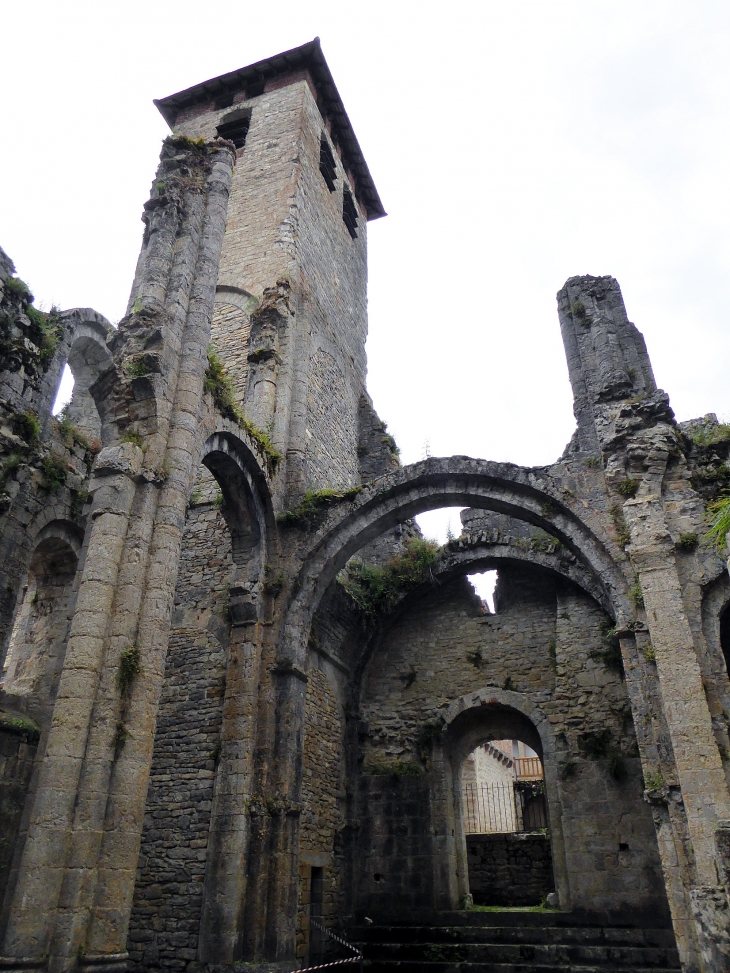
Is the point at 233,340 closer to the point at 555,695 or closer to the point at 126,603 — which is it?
the point at 126,603

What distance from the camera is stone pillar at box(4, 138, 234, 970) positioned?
5109 mm

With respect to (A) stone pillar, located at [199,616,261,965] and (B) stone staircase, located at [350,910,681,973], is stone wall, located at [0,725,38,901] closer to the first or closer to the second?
(A) stone pillar, located at [199,616,261,965]

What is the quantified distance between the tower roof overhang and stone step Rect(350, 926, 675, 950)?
16.4 m

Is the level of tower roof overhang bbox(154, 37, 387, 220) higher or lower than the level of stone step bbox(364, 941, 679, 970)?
higher

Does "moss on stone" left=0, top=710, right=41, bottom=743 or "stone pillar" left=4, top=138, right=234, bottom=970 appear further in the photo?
"moss on stone" left=0, top=710, right=41, bottom=743

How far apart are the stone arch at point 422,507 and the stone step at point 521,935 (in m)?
3.79

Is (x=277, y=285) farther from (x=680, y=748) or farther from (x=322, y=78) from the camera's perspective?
(x=680, y=748)

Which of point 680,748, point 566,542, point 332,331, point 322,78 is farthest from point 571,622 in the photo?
point 322,78

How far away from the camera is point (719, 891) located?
554cm

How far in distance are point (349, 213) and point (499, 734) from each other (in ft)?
40.3

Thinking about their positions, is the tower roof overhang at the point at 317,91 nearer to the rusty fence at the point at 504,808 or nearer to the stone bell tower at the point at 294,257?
the stone bell tower at the point at 294,257

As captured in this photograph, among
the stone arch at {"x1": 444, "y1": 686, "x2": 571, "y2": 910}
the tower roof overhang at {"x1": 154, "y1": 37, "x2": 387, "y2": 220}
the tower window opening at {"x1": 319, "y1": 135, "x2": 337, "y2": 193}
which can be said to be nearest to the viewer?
the stone arch at {"x1": 444, "y1": 686, "x2": 571, "y2": 910}

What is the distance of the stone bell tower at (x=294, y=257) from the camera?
37.1 ft

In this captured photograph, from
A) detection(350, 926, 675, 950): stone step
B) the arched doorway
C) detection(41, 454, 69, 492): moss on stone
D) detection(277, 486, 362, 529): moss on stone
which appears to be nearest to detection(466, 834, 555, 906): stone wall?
the arched doorway
